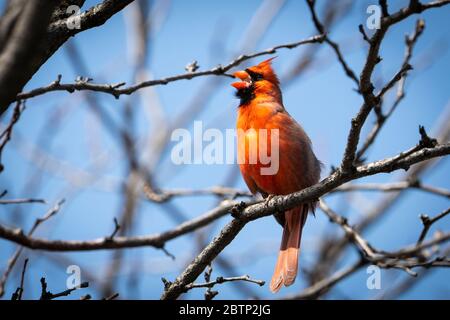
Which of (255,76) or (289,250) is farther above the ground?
(255,76)

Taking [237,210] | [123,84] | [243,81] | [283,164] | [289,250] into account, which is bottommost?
[237,210]

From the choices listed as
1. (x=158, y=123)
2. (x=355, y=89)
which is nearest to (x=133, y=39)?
(x=158, y=123)

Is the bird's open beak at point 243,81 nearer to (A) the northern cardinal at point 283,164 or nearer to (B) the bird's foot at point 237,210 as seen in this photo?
(A) the northern cardinal at point 283,164

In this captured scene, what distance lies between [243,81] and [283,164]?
0.96 meters

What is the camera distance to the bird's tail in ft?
12.2

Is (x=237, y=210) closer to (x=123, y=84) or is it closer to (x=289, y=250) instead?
(x=123, y=84)

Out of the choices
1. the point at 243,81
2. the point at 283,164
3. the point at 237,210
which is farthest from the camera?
the point at 243,81

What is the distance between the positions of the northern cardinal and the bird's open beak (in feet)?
0.63

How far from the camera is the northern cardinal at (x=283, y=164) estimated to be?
402 centimetres

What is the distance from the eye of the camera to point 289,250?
4082 mm

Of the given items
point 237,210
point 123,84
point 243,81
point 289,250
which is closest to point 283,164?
point 289,250

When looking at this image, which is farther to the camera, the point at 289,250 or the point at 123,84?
the point at 289,250

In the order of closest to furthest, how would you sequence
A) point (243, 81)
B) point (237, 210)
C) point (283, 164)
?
point (237, 210), point (283, 164), point (243, 81)

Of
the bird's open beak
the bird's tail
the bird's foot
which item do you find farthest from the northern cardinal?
the bird's foot
